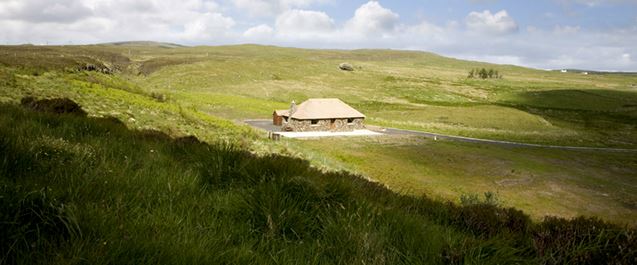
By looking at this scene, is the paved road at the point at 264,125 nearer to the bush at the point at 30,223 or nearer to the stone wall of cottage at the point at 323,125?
the stone wall of cottage at the point at 323,125

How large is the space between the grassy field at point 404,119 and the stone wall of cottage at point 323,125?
10332 millimetres

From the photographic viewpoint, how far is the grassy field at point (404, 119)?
22.0 metres

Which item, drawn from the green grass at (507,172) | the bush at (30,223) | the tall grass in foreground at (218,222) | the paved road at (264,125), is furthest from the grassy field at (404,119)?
the bush at (30,223)

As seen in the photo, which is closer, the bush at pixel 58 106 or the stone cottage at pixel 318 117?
the bush at pixel 58 106

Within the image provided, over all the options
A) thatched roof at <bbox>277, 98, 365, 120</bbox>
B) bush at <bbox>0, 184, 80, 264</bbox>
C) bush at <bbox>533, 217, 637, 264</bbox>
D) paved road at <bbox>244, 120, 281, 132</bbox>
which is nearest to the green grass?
thatched roof at <bbox>277, 98, 365, 120</bbox>

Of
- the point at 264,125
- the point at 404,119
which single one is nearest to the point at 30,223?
the point at 264,125

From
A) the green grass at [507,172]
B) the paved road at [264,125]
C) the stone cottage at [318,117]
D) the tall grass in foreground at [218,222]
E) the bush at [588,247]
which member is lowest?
the green grass at [507,172]

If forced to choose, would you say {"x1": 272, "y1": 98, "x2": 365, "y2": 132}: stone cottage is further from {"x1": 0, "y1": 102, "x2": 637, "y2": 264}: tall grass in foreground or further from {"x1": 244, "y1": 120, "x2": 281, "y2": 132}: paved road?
{"x1": 0, "y1": 102, "x2": 637, "y2": 264}: tall grass in foreground

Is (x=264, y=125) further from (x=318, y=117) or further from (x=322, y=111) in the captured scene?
(x=322, y=111)

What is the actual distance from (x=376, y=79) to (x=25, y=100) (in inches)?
5665

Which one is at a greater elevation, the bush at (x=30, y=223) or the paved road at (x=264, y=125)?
the bush at (x=30, y=223)

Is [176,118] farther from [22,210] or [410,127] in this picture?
[410,127]

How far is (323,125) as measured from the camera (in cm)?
6406

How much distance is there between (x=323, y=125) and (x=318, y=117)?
193cm
